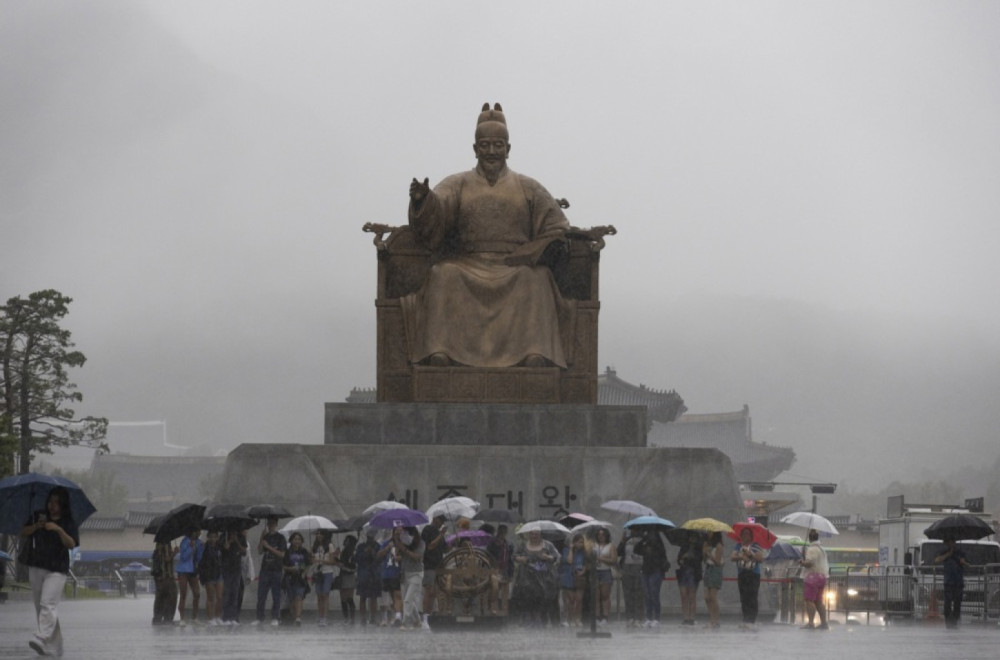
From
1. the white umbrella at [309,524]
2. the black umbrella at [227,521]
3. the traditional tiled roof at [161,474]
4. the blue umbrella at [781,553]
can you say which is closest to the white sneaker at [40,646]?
the black umbrella at [227,521]

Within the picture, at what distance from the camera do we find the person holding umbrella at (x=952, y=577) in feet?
53.8

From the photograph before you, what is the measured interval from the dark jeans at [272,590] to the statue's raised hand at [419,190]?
4.53 meters

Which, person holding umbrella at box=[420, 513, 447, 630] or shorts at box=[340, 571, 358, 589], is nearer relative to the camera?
person holding umbrella at box=[420, 513, 447, 630]

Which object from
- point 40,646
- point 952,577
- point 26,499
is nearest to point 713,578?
point 952,577

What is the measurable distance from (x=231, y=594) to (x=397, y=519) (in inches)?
60.6

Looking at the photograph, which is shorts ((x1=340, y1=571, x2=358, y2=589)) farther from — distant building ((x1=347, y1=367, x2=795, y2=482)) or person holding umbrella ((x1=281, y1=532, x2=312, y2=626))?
distant building ((x1=347, y1=367, x2=795, y2=482))

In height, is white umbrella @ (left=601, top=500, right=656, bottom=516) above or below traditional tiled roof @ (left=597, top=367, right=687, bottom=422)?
below

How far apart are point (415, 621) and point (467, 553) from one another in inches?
32.8

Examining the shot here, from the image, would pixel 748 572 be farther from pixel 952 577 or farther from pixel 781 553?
pixel 781 553

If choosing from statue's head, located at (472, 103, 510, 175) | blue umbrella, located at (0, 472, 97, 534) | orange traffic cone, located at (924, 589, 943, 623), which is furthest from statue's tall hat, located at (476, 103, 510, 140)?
blue umbrella, located at (0, 472, 97, 534)

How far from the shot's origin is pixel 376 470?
1755 cm

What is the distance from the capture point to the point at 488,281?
18.6m

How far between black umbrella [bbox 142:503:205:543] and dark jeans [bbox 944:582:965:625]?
6855 mm

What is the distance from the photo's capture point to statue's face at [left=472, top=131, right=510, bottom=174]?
1952 centimetres
